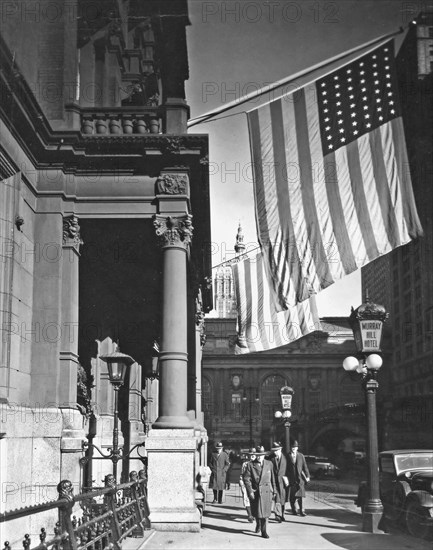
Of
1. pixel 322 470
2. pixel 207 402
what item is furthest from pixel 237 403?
pixel 322 470

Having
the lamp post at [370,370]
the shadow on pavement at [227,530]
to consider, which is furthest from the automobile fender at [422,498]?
the shadow on pavement at [227,530]

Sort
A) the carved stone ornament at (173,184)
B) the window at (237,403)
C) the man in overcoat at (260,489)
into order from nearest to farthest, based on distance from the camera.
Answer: the man in overcoat at (260,489) → the carved stone ornament at (173,184) → the window at (237,403)

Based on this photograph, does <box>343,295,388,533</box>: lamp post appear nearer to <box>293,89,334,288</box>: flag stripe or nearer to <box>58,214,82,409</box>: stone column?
<box>293,89,334,288</box>: flag stripe

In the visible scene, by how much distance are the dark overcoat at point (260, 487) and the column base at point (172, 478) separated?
121cm

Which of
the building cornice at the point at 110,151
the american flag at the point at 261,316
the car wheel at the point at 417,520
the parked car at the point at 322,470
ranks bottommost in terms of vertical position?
the parked car at the point at 322,470

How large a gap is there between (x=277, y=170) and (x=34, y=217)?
5.05m

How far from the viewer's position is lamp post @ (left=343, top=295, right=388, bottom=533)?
13.8 metres

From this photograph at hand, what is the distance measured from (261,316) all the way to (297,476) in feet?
15.9

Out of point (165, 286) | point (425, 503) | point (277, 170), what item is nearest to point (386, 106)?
point (277, 170)

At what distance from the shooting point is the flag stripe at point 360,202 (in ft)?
44.6

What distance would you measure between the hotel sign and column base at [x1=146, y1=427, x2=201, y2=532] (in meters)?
4.06

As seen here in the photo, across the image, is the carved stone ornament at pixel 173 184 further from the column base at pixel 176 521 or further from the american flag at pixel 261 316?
the column base at pixel 176 521

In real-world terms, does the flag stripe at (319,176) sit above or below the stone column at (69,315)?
above

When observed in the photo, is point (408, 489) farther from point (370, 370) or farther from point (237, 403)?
point (237, 403)
